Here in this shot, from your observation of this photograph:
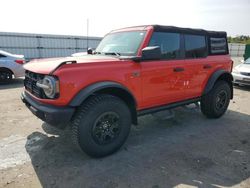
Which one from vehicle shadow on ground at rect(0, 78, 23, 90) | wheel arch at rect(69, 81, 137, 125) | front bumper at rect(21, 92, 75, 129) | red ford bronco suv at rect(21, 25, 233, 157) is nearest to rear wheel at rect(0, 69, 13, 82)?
vehicle shadow on ground at rect(0, 78, 23, 90)

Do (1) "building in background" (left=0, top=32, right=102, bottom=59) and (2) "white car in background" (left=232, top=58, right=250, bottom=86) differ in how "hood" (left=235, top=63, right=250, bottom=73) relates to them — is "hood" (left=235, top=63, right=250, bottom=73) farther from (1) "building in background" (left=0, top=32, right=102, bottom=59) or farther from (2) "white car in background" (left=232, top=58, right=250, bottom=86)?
(1) "building in background" (left=0, top=32, right=102, bottom=59)

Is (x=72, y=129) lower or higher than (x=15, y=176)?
higher

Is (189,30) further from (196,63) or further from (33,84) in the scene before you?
(33,84)

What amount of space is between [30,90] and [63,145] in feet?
3.45

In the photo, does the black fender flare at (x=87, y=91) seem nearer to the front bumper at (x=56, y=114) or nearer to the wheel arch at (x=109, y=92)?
the wheel arch at (x=109, y=92)

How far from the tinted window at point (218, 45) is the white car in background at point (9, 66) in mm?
7302

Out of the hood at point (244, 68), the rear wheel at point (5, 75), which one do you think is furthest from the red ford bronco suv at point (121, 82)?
the rear wheel at point (5, 75)

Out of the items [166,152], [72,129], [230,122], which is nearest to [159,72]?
[166,152]

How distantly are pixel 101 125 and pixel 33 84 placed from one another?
125cm

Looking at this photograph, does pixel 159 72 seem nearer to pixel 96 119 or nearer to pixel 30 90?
pixel 96 119

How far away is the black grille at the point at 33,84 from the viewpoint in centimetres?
356

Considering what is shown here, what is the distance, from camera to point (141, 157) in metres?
3.82

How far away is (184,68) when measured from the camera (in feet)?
15.4

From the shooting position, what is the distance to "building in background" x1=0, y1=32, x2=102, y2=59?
16.4 metres
